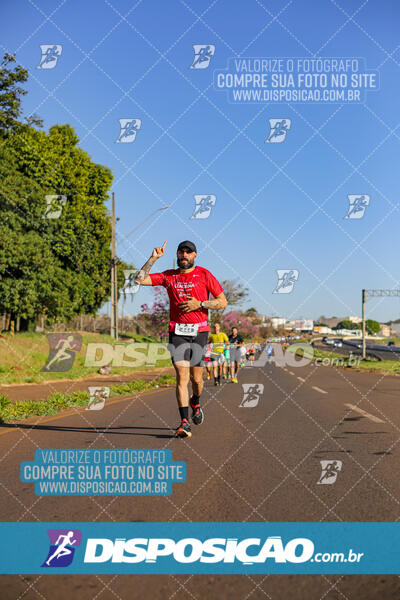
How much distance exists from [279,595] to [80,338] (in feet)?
90.0

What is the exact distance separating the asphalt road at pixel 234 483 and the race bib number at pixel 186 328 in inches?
50.7

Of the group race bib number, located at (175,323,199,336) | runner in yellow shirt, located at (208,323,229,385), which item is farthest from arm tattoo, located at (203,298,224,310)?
runner in yellow shirt, located at (208,323,229,385)

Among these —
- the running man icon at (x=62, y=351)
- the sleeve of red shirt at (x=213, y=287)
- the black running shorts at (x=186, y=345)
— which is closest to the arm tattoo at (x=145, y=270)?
the sleeve of red shirt at (x=213, y=287)

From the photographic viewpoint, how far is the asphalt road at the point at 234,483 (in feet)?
10.0

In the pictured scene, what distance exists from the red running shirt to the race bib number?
0.22ft

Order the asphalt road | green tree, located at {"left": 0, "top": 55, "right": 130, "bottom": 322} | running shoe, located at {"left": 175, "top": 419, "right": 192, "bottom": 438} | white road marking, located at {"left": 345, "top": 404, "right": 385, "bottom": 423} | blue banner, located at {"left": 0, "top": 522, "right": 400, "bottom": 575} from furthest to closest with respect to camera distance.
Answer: green tree, located at {"left": 0, "top": 55, "right": 130, "bottom": 322} → white road marking, located at {"left": 345, "top": 404, "right": 385, "bottom": 423} → running shoe, located at {"left": 175, "top": 419, "right": 192, "bottom": 438} → blue banner, located at {"left": 0, "top": 522, "right": 400, "bottom": 575} → the asphalt road

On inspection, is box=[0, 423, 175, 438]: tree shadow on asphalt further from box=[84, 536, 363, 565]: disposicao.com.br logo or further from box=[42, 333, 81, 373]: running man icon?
box=[42, 333, 81, 373]: running man icon

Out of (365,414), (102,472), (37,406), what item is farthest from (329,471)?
(37,406)

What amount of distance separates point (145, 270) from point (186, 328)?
0.82 meters

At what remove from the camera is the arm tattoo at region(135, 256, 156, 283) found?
656cm

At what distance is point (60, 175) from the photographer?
3170cm

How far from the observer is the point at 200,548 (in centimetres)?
351

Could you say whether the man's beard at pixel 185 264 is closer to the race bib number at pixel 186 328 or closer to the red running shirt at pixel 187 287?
the red running shirt at pixel 187 287

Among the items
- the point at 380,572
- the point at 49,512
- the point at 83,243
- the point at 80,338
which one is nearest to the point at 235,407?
the point at 49,512
